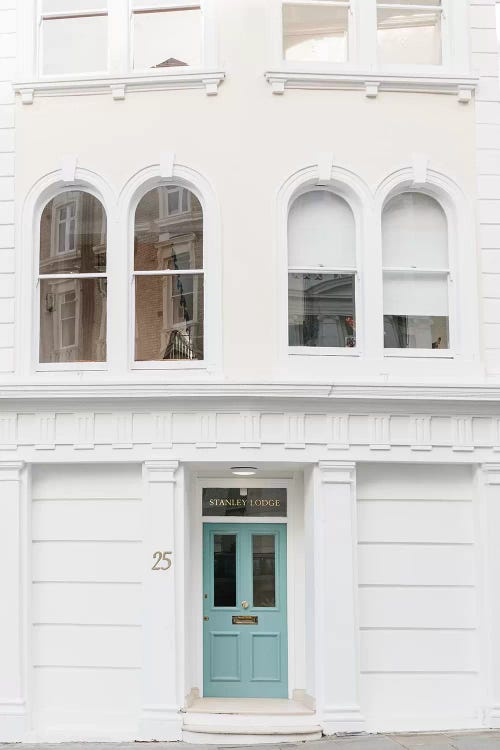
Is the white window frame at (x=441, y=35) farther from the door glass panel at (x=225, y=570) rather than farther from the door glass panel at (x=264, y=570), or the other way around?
the door glass panel at (x=225, y=570)

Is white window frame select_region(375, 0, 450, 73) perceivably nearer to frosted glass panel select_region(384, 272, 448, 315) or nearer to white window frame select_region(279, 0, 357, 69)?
white window frame select_region(279, 0, 357, 69)

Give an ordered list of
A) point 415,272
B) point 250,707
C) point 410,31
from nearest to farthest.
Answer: point 250,707, point 415,272, point 410,31

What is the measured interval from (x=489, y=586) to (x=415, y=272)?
400cm

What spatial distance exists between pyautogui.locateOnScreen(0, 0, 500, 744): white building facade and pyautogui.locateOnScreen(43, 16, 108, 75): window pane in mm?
37

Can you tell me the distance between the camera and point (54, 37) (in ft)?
41.5

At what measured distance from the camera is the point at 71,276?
482 inches

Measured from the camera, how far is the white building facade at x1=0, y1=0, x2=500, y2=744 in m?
11.5

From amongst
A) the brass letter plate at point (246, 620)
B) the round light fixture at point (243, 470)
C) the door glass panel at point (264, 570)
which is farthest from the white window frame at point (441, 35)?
the brass letter plate at point (246, 620)

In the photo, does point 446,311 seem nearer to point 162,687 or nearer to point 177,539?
point 177,539

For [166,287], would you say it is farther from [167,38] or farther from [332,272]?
[167,38]

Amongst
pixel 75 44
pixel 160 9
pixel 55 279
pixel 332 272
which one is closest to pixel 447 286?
pixel 332 272

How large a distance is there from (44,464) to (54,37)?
559cm

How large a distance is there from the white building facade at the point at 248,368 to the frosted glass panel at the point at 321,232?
0.09 feet

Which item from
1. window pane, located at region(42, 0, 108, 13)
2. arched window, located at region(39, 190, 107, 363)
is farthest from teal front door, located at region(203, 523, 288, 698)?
window pane, located at region(42, 0, 108, 13)
